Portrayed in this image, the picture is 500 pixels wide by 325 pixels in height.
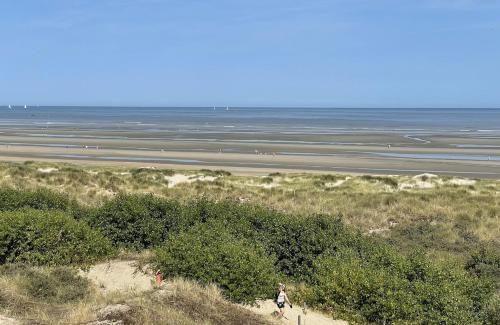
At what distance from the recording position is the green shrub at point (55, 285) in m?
11.5

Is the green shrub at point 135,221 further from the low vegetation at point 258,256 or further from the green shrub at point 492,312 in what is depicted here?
the green shrub at point 492,312

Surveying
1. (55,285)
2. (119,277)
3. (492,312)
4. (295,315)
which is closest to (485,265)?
(492,312)

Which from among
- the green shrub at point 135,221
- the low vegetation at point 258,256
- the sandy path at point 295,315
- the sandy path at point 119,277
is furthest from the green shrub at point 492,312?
the green shrub at point 135,221

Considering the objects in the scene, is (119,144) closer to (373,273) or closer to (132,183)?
(132,183)

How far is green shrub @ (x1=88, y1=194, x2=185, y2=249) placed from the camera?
54.0 ft

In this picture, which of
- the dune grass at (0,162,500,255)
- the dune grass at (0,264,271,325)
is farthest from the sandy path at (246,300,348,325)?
the dune grass at (0,162,500,255)

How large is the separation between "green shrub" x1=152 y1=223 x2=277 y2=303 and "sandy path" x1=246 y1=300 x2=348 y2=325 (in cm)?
23

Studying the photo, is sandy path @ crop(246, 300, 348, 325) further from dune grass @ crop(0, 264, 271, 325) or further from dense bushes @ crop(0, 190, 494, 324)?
dune grass @ crop(0, 264, 271, 325)

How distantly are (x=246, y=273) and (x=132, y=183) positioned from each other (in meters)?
22.4

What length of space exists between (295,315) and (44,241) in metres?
6.84

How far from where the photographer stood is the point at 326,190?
105 ft

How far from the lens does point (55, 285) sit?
11.9 metres

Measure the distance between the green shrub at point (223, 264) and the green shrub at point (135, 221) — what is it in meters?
2.72

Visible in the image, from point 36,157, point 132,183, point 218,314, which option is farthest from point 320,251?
point 36,157
